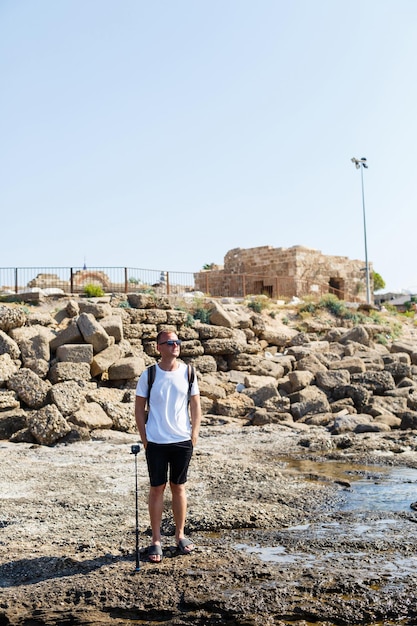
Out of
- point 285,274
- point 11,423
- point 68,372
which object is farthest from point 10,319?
point 285,274

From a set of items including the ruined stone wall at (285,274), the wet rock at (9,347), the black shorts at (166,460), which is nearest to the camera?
the black shorts at (166,460)

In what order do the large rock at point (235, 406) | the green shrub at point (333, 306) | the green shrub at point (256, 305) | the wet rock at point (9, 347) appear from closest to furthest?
1. the wet rock at point (9, 347)
2. the large rock at point (235, 406)
3. the green shrub at point (256, 305)
4. the green shrub at point (333, 306)

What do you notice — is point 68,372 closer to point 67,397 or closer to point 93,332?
point 93,332

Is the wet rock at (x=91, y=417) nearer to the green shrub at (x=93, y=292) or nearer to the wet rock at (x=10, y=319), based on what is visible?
the wet rock at (x=10, y=319)

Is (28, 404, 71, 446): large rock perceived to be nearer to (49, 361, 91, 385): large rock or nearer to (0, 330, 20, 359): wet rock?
(49, 361, 91, 385): large rock

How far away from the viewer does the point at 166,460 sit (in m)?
5.38

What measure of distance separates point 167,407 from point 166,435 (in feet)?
0.74

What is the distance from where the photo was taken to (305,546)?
5875 mm

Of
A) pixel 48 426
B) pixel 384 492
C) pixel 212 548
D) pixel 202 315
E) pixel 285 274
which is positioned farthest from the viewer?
pixel 285 274

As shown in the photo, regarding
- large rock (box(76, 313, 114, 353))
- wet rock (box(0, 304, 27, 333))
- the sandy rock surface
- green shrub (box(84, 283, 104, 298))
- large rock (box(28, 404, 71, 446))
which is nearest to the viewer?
the sandy rock surface

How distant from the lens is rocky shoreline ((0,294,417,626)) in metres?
4.54

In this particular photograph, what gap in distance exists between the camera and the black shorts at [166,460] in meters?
5.32

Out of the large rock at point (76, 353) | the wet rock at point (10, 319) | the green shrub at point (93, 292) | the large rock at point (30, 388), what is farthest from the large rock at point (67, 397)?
the green shrub at point (93, 292)

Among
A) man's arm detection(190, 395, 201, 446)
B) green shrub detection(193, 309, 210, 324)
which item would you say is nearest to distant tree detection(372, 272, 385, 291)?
green shrub detection(193, 309, 210, 324)
